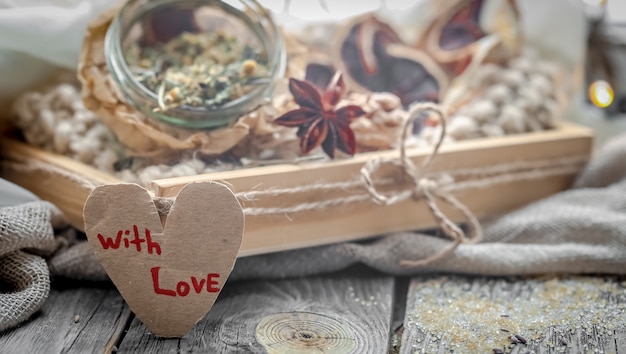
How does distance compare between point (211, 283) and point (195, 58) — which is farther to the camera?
point (195, 58)

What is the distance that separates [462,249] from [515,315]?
0.14m

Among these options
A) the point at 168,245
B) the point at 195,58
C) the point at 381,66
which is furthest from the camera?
the point at 381,66

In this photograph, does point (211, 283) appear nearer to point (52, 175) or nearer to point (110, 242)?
point (110, 242)

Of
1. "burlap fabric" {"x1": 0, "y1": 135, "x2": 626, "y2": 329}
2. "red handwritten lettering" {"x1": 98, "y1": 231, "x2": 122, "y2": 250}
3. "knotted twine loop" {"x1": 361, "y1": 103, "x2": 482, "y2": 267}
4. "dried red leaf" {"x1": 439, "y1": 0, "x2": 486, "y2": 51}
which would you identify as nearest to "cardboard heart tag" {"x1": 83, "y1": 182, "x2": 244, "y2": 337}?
"red handwritten lettering" {"x1": 98, "y1": 231, "x2": 122, "y2": 250}

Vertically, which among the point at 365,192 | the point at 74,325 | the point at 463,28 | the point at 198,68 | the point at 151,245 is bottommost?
the point at 74,325

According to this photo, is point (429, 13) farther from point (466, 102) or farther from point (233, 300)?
point (233, 300)

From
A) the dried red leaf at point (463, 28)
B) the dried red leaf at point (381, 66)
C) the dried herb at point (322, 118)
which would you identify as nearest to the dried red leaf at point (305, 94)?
the dried herb at point (322, 118)

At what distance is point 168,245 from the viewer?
839mm

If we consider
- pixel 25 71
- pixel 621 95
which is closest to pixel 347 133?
pixel 25 71

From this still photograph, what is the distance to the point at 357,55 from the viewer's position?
1.20m

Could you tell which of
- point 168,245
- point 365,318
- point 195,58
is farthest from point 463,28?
point 168,245

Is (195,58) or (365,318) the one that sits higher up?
(195,58)

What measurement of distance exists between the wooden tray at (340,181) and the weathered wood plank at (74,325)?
0.12 meters

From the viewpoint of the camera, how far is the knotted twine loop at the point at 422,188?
1009 mm
